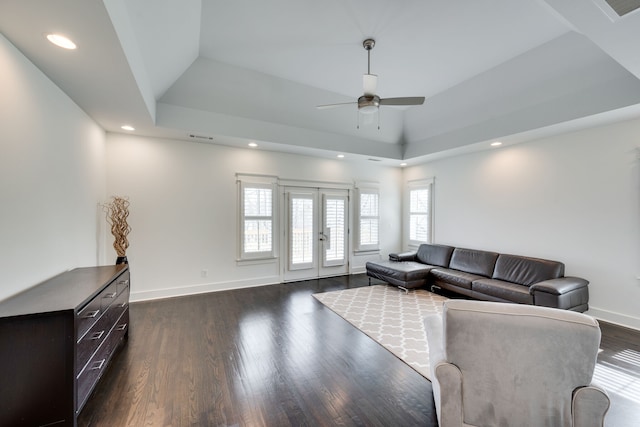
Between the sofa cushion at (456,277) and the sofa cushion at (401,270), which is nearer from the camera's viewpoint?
the sofa cushion at (456,277)

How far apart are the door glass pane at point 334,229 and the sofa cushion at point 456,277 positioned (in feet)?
7.02

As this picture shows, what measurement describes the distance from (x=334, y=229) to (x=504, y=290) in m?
3.44

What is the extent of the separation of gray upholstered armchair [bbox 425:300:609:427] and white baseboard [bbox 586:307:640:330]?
11.5 feet

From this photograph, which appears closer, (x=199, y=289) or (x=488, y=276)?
(x=488, y=276)

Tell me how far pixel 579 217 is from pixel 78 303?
6.01 meters

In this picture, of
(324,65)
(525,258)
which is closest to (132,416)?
(324,65)

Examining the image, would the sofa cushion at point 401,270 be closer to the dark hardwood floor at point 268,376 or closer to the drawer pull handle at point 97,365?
the dark hardwood floor at point 268,376

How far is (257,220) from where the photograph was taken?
543 cm

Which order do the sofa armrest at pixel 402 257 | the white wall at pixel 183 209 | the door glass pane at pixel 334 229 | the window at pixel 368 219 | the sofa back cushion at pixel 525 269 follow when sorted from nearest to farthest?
the sofa back cushion at pixel 525 269
the white wall at pixel 183 209
the sofa armrest at pixel 402 257
the door glass pane at pixel 334 229
the window at pixel 368 219

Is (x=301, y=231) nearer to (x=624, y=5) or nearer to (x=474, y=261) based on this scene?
(x=474, y=261)

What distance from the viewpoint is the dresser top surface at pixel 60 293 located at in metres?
1.75

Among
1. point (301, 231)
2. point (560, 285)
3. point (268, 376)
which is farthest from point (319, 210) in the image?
point (560, 285)

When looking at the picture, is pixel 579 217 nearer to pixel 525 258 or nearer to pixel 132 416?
pixel 525 258

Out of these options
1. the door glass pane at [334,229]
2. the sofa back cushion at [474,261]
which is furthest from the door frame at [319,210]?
the sofa back cushion at [474,261]
